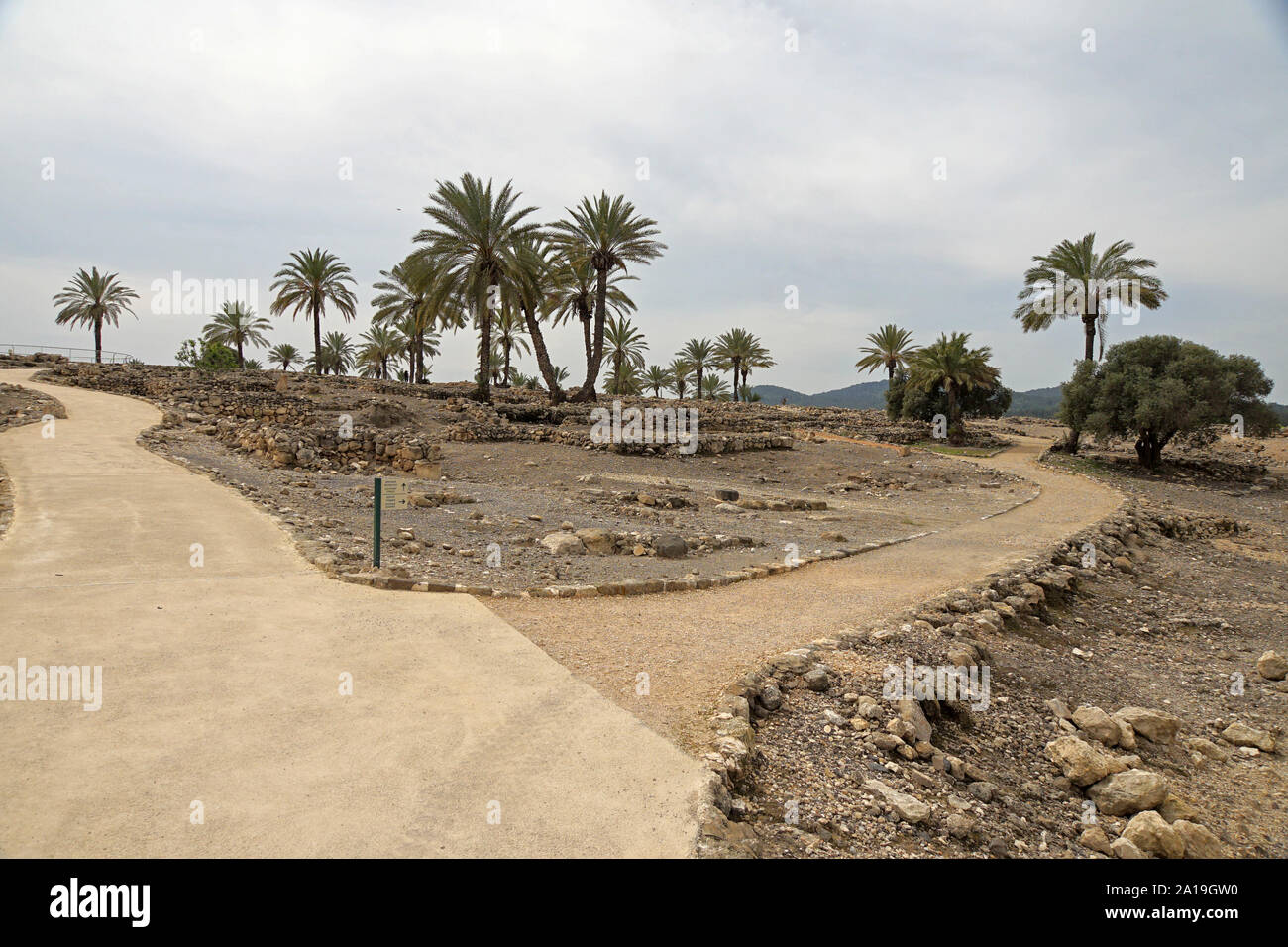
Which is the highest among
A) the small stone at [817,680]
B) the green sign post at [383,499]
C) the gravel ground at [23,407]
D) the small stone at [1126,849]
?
the gravel ground at [23,407]

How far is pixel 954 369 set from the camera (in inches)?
1291

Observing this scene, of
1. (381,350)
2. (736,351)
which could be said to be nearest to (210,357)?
(381,350)

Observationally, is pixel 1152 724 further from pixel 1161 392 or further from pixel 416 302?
pixel 416 302

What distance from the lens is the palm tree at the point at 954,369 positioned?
32719 millimetres

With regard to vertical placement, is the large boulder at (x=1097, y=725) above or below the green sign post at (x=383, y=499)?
below

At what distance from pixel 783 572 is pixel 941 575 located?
2235mm

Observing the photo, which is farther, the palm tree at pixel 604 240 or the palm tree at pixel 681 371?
the palm tree at pixel 681 371

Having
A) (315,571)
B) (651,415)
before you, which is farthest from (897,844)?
(651,415)

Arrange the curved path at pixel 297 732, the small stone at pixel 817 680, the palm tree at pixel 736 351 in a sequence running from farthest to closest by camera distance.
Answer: the palm tree at pixel 736 351 → the small stone at pixel 817 680 → the curved path at pixel 297 732

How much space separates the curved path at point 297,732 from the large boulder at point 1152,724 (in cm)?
422

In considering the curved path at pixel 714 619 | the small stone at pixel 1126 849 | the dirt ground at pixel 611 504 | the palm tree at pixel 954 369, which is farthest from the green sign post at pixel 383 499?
the palm tree at pixel 954 369

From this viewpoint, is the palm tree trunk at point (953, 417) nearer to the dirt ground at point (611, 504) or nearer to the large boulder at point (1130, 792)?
the dirt ground at point (611, 504)

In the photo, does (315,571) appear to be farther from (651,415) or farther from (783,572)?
(651,415)

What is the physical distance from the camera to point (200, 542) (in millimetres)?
7887
